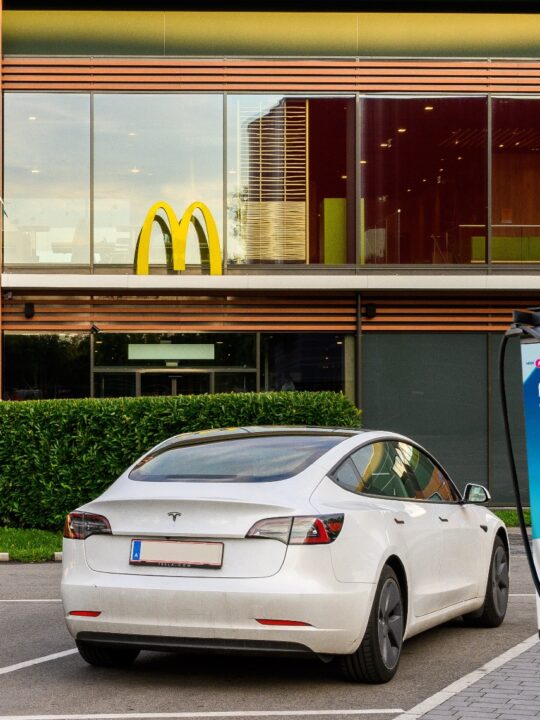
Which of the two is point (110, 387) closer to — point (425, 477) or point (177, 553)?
point (425, 477)

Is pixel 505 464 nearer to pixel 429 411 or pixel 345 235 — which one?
pixel 429 411

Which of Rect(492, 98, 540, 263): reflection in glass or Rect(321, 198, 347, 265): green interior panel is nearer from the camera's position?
Rect(321, 198, 347, 265): green interior panel

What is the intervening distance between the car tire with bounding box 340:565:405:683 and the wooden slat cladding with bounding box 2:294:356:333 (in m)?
14.3

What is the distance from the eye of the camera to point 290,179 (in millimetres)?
21172

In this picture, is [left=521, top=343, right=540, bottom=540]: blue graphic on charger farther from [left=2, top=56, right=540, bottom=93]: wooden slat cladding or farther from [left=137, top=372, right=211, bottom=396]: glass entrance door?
[left=2, top=56, right=540, bottom=93]: wooden slat cladding

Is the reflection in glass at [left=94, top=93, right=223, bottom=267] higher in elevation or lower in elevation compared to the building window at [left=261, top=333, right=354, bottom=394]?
higher

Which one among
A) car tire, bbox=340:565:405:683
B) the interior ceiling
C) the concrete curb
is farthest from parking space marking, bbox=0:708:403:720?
the interior ceiling

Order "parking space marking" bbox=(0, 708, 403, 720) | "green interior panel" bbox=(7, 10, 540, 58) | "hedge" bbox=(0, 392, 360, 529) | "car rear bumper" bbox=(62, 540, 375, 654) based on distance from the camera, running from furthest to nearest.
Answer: "green interior panel" bbox=(7, 10, 540, 58), "hedge" bbox=(0, 392, 360, 529), "car rear bumper" bbox=(62, 540, 375, 654), "parking space marking" bbox=(0, 708, 403, 720)

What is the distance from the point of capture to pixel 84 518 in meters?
7.19

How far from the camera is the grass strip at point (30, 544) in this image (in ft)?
46.8

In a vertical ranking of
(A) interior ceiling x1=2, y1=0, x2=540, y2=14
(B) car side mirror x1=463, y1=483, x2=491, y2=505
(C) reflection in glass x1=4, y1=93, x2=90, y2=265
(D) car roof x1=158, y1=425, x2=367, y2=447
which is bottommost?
(B) car side mirror x1=463, y1=483, x2=491, y2=505

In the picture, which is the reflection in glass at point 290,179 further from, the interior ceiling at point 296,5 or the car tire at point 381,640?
the car tire at point 381,640

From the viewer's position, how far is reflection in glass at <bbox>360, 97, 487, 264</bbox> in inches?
839

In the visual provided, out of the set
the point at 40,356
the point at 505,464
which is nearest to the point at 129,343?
the point at 40,356
